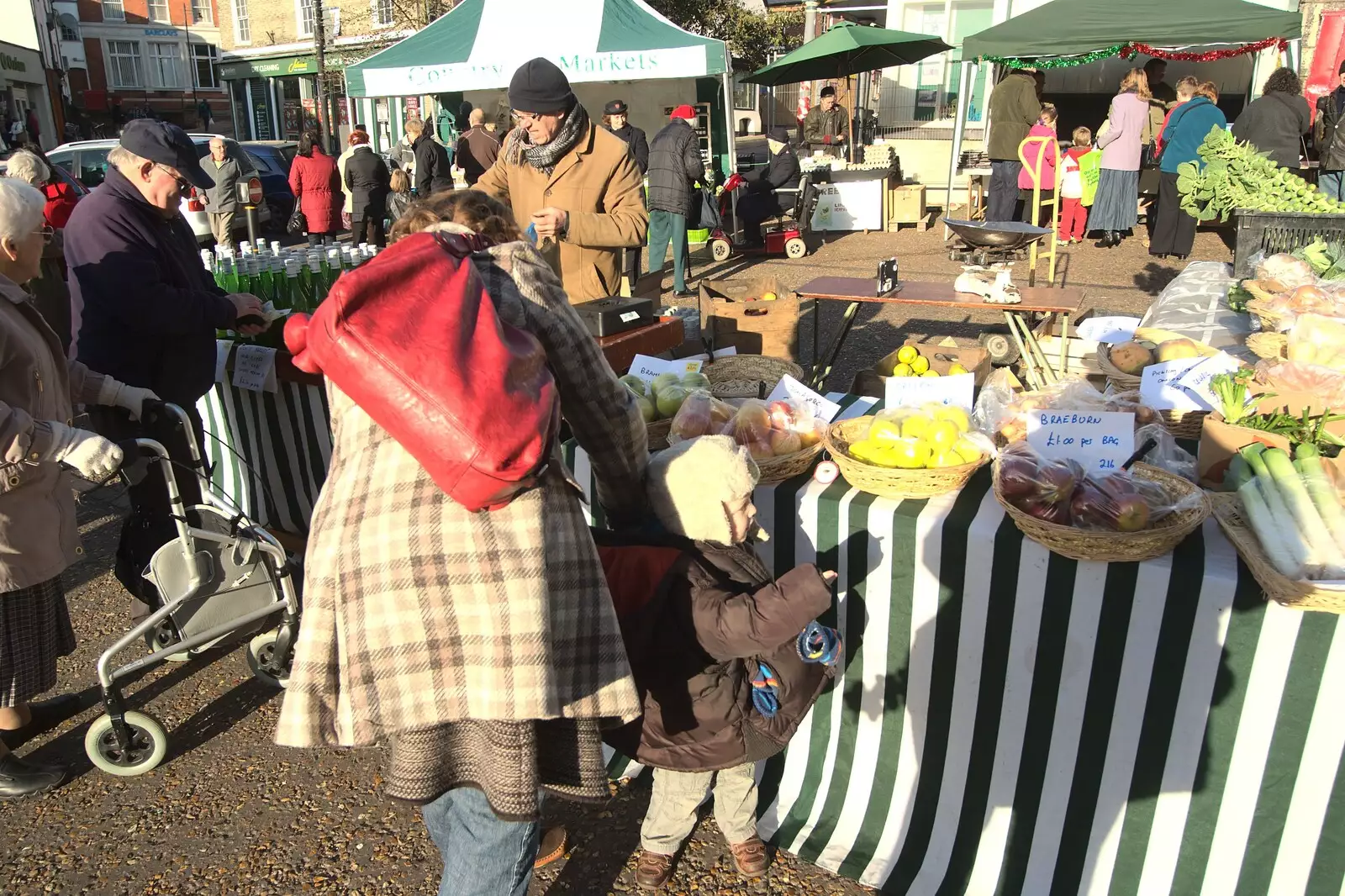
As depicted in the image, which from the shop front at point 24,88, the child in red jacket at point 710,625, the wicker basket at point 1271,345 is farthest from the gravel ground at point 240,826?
the shop front at point 24,88

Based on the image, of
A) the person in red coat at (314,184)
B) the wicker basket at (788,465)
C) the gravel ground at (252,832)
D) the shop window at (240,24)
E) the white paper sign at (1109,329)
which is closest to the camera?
the wicker basket at (788,465)

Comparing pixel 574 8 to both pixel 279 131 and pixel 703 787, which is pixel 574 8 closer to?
pixel 703 787

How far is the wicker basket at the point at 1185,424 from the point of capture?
2629mm

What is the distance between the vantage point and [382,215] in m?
11.7

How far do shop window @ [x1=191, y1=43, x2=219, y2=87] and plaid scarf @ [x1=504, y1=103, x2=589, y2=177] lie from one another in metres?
49.2

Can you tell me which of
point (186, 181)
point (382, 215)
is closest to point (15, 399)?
point (186, 181)

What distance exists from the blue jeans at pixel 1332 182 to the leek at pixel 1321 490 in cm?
910

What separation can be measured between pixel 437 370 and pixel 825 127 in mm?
13409

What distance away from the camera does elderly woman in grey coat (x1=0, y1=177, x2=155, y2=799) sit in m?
2.41

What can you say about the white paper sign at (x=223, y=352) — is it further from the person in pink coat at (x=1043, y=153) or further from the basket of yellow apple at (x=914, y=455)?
the person in pink coat at (x=1043, y=153)

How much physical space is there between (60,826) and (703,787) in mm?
1946

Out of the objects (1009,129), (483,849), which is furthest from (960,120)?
(483,849)

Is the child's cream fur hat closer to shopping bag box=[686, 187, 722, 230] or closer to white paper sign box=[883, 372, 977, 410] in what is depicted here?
white paper sign box=[883, 372, 977, 410]

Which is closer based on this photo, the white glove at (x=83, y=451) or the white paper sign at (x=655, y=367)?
the white glove at (x=83, y=451)
